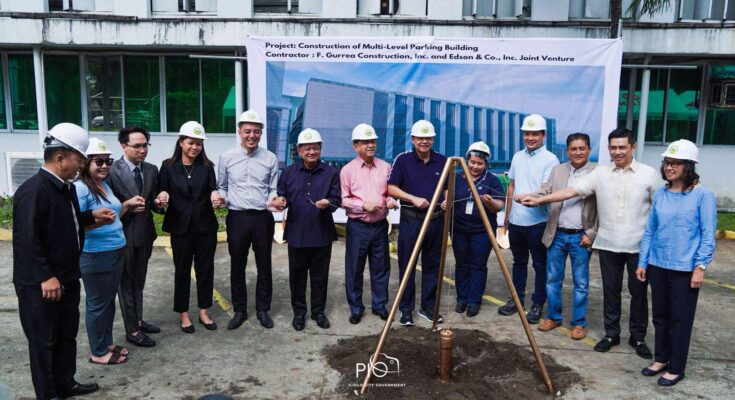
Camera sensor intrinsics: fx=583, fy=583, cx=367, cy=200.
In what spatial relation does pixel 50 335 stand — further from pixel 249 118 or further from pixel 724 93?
pixel 724 93

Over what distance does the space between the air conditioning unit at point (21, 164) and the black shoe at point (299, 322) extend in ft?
25.2

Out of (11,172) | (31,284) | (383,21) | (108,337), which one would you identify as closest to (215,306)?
(108,337)

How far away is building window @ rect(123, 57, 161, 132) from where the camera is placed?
38.9 ft

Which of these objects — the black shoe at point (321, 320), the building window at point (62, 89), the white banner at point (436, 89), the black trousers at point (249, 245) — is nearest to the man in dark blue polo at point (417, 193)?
the black shoe at point (321, 320)

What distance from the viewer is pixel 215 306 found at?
634 cm

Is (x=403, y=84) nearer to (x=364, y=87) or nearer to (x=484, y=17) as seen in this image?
(x=364, y=87)

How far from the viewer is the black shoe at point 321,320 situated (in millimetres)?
5719

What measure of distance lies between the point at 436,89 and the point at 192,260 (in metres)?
4.85

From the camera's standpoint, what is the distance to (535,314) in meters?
5.86

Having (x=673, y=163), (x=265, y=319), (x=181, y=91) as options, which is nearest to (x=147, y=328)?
(x=265, y=319)

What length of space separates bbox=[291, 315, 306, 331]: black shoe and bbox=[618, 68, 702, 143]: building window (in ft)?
29.0

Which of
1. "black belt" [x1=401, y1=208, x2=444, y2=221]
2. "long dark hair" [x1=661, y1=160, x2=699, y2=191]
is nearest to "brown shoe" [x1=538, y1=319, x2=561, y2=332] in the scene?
"black belt" [x1=401, y1=208, x2=444, y2=221]

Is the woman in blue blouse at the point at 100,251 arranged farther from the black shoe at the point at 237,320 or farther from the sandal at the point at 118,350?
the black shoe at the point at 237,320

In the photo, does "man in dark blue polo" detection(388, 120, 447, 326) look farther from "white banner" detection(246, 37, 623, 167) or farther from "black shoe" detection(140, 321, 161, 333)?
"white banner" detection(246, 37, 623, 167)
